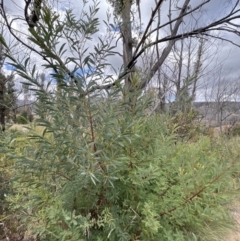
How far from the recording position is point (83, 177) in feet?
3.66

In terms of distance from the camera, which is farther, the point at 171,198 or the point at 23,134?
the point at 171,198

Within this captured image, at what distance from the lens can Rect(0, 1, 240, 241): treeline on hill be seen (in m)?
1.05

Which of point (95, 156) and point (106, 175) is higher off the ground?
point (95, 156)

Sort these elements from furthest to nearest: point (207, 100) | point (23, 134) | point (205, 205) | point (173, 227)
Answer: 1. point (207, 100)
2. point (173, 227)
3. point (205, 205)
4. point (23, 134)

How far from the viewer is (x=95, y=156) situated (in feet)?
3.68

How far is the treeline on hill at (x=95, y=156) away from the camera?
1.05 metres

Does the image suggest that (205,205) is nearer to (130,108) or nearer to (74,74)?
(130,108)

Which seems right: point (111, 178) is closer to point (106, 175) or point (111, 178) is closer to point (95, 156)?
point (106, 175)

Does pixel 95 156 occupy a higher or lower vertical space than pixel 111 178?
higher

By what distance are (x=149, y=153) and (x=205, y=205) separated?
19.8 inches

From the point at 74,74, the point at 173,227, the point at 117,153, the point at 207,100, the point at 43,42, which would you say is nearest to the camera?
the point at 43,42

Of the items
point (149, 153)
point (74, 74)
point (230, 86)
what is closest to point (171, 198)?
point (149, 153)

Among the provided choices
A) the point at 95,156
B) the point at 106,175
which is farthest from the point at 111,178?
the point at 95,156

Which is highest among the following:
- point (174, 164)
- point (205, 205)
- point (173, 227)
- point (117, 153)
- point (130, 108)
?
point (130, 108)
